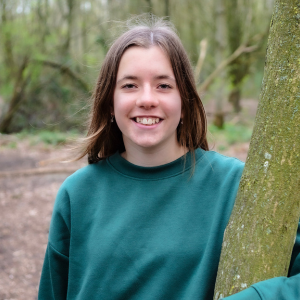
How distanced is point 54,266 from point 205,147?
94 cm

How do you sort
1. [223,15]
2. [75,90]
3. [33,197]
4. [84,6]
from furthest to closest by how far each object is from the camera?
1. [84,6]
2. [75,90]
3. [223,15]
4. [33,197]

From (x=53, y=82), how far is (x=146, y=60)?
10.6m

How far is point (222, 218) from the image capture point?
141cm

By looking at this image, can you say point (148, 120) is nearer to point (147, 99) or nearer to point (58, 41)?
point (147, 99)

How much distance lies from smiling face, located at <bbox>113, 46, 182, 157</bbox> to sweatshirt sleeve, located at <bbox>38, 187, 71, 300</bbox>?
0.47 meters

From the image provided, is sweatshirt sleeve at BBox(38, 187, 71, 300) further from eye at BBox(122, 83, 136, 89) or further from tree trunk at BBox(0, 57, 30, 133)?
tree trunk at BBox(0, 57, 30, 133)

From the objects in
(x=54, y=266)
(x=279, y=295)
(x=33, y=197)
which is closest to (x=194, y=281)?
(x=279, y=295)

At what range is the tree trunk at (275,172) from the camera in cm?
109

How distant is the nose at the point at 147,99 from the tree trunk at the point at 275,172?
47cm

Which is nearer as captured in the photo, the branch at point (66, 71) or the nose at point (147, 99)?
the nose at point (147, 99)

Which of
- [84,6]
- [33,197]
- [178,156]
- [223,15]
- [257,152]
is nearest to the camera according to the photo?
[257,152]

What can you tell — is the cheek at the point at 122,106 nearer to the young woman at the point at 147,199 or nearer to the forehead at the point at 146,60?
the young woman at the point at 147,199

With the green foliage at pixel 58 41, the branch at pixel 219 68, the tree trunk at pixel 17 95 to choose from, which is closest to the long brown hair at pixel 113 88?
the branch at pixel 219 68

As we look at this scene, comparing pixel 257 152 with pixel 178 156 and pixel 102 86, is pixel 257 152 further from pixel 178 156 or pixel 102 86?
pixel 102 86
